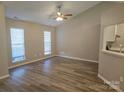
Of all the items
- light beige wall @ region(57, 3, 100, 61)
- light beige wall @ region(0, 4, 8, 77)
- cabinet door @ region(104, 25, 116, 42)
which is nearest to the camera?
cabinet door @ region(104, 25, 116, 42)

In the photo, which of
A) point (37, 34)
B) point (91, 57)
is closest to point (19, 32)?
point (37, 34)

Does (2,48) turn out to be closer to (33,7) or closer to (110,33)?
(33,7)

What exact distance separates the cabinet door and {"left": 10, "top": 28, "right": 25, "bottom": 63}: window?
12.4ft

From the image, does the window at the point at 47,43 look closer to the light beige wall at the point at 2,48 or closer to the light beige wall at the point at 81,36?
the light beige wall at the point at 81,36

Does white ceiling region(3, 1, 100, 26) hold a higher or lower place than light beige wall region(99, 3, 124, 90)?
higher

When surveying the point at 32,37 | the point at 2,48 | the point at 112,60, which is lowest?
the point at 112,60

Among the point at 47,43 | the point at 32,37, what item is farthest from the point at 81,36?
the point at 32,37

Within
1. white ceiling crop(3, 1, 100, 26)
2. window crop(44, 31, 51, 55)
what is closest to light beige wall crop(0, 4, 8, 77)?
white ceiling crop(3, 1, 100, 26)

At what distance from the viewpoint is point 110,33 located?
3.02m

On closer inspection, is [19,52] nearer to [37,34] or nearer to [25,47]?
[25,47]

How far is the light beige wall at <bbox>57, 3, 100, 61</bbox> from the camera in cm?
523

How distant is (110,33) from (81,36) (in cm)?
289

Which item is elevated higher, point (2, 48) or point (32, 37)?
point (32, 37)

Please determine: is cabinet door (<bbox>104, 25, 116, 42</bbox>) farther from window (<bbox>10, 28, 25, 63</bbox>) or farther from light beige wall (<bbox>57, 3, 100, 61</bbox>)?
window (<bbox>10, 28, 25, 63</bbox>)
